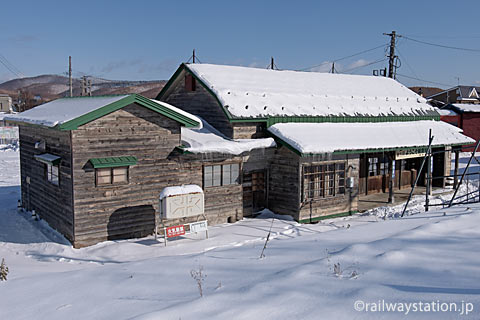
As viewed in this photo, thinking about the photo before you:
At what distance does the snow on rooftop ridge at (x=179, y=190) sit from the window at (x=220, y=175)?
118 centimetres

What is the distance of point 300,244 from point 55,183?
341 inches

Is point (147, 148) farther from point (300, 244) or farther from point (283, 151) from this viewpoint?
point (300, 244)

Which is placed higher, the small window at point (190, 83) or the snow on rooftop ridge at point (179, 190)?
the small window at point (190, 83)

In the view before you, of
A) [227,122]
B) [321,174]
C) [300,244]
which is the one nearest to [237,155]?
[227,122]

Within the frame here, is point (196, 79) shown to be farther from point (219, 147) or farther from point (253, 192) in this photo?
point (253, 192)

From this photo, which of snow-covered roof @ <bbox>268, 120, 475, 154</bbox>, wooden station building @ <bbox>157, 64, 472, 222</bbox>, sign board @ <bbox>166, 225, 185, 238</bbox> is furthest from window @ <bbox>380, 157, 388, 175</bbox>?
sign board @ <bbox>166, 225, 185, 238</bbox>

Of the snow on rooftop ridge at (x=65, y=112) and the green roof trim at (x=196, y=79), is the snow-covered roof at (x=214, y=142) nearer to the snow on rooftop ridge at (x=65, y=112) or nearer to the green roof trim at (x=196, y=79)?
the green roof trim at (x=196, y=79)

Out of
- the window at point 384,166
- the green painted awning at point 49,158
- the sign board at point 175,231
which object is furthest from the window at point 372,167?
the green painted awning at point 49,158


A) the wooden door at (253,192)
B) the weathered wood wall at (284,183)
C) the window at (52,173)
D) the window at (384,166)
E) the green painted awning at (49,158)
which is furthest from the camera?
the window at (384,166)

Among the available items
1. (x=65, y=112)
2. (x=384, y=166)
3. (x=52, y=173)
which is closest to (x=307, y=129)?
(x=384, y=166)

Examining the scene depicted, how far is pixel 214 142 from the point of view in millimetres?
14227

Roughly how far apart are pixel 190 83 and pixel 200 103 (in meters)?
1.07

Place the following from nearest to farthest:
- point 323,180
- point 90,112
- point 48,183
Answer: point 90,112 → point 48,183 → point 323,180

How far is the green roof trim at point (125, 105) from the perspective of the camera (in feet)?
38.3
